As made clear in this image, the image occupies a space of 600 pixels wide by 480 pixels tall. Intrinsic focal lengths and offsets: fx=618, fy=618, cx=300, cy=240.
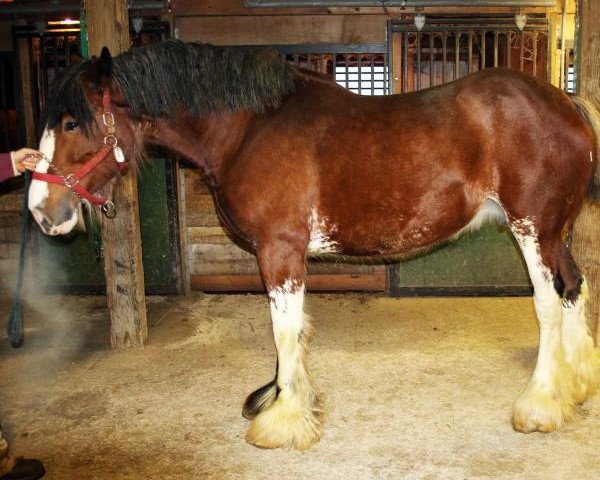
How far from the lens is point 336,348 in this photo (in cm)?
428

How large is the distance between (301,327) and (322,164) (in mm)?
835

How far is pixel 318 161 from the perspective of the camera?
10.1ft

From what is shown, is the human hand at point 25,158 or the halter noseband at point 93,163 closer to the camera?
the human hand at point 25,158

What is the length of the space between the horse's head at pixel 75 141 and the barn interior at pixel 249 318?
3.70 ft

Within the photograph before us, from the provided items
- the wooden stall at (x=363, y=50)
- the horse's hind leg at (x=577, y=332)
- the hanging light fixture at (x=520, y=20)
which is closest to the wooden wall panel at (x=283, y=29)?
the wooden stall at (x=363, y=50)

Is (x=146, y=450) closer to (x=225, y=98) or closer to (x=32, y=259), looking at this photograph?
(x=225, y=98)

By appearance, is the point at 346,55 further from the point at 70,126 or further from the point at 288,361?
the point at 288,361

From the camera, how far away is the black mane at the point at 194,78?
2.98 metres

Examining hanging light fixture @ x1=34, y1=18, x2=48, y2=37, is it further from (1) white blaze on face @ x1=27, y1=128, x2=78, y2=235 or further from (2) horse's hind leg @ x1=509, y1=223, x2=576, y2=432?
(2) horse's hind leg @ x1=509, y1=223, x2=576, y2=432

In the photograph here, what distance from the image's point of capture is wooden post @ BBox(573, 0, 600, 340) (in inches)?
151

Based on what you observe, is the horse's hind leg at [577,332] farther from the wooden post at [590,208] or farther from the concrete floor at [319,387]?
the wooden post at [590,208]

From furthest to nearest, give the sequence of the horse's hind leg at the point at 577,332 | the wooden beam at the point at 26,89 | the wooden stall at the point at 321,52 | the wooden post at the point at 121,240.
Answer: the wooden beam at the point at 26,89
the wooden stall at the point at 321,52
the wooden post at the point at 121,240
the horse's hind leg at the point at 577,332

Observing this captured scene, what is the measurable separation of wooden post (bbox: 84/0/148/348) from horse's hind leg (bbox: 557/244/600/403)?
275 centimetres

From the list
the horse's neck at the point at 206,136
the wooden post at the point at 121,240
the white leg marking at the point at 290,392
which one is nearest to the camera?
the white leg marking at the point at 290,392
